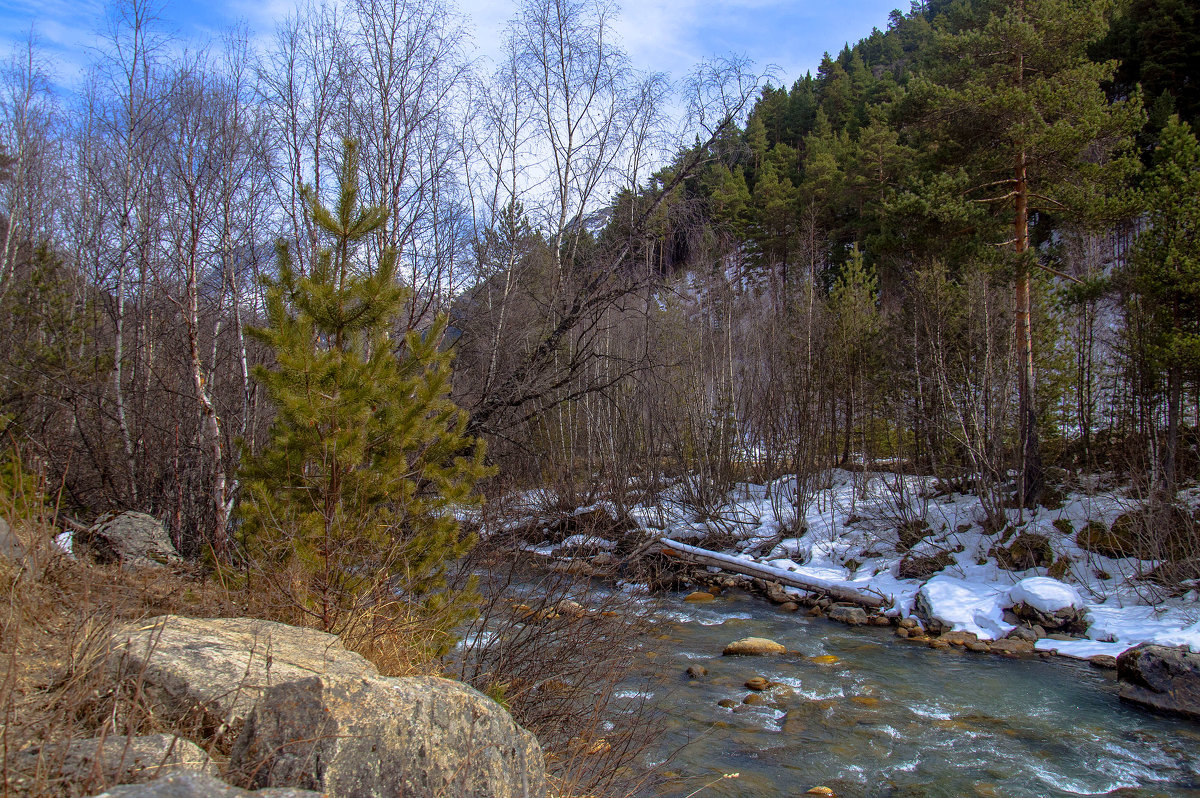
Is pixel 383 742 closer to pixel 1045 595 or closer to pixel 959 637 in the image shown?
pixel 959 637

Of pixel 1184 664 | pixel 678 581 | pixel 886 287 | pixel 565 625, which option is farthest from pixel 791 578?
pixel 886 287

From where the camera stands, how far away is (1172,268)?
11305mm

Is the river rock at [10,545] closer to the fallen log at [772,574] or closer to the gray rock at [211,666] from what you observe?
the gray rock at [211,666]

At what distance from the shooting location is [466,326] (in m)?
11.1

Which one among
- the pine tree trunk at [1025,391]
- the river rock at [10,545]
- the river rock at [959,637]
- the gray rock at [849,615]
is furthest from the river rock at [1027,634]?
the river rock at [10,545]

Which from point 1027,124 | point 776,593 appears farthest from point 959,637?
point 1027,124

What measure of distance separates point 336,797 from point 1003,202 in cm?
1654

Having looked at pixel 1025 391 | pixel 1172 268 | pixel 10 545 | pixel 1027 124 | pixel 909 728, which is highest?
pixel 1027 124

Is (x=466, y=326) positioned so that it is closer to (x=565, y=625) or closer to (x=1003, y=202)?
(x=565, y=625)

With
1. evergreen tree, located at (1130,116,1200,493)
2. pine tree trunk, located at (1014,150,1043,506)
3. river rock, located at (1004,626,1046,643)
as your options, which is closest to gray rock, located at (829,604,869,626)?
river rock, located at (1004,626,1046,643)

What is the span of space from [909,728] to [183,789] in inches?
292

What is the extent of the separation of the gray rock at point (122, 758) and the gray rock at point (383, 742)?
0.16m

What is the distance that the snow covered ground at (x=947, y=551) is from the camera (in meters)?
9.76

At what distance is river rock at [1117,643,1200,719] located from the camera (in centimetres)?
743
